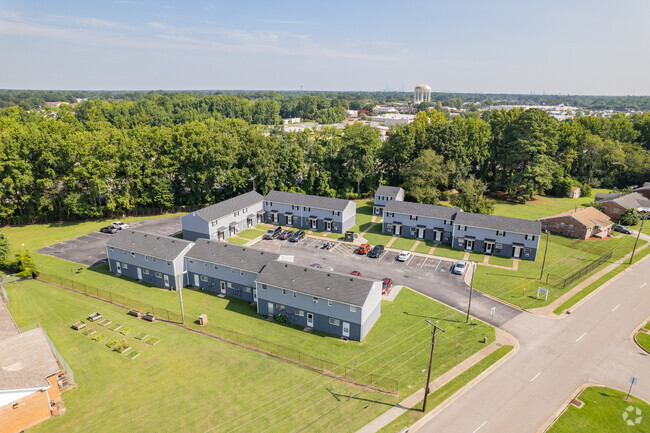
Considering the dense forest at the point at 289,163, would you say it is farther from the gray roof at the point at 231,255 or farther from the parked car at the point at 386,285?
the parked car at the point at 386,285

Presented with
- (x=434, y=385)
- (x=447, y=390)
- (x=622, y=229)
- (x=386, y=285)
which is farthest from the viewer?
(x=622, y=229)

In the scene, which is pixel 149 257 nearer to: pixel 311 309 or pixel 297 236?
pixel 311 309

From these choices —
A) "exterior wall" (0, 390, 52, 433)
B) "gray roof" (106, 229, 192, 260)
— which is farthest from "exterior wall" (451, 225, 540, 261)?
"exterior wall" (0, 390, 52, 433)

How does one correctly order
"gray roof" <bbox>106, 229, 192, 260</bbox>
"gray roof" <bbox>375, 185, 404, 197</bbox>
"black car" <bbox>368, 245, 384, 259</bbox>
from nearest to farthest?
"gray roof" <bbox>106, 229, 192, 260</bbox>, "black car" <bbox>368, 245, 384, 259</bbox>, "gray roof" <bbox>375, 185, 404, 197</bbox>

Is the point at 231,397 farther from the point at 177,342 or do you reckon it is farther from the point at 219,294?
the point at 219,294

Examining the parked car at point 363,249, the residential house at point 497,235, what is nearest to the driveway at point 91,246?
the parked car at point 363,249

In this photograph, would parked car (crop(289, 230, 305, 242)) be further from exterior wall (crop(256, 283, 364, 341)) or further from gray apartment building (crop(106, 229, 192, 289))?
exterior wall (crop(256, 283, 364, 341))

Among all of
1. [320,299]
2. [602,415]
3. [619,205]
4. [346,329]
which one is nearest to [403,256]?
[346,329]
